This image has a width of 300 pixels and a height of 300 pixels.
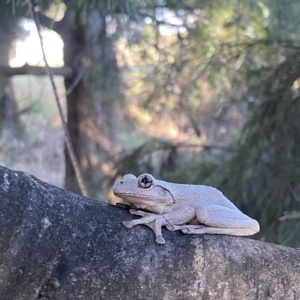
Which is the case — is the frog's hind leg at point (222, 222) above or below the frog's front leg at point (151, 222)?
above

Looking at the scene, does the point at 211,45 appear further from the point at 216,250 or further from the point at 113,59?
the point at 216,250

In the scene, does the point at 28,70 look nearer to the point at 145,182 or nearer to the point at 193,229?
the point at 145,182

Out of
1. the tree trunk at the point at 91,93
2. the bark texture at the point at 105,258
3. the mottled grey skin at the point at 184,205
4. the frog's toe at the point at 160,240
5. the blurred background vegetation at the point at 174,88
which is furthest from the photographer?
the tree trunk at the point at 91,93

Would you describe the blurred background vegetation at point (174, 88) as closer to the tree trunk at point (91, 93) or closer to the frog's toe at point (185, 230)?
the tree trunk at point (91, 93)

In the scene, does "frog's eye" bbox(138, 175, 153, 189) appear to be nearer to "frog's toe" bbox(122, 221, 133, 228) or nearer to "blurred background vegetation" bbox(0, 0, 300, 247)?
"frog's toe" bbox(122, 221, 133, 228)

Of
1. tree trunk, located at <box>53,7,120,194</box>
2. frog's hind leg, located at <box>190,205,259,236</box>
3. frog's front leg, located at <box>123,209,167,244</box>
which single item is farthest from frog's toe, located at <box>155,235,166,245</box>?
tree trunk, located at <box>53,7,120,194</box>

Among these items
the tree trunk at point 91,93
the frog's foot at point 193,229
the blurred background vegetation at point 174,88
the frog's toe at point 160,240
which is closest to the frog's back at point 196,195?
the frog's foot at point 193,229

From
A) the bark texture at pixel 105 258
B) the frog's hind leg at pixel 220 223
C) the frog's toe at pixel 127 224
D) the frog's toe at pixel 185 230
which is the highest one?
→ the frog's hind leg at pixel 220 223
